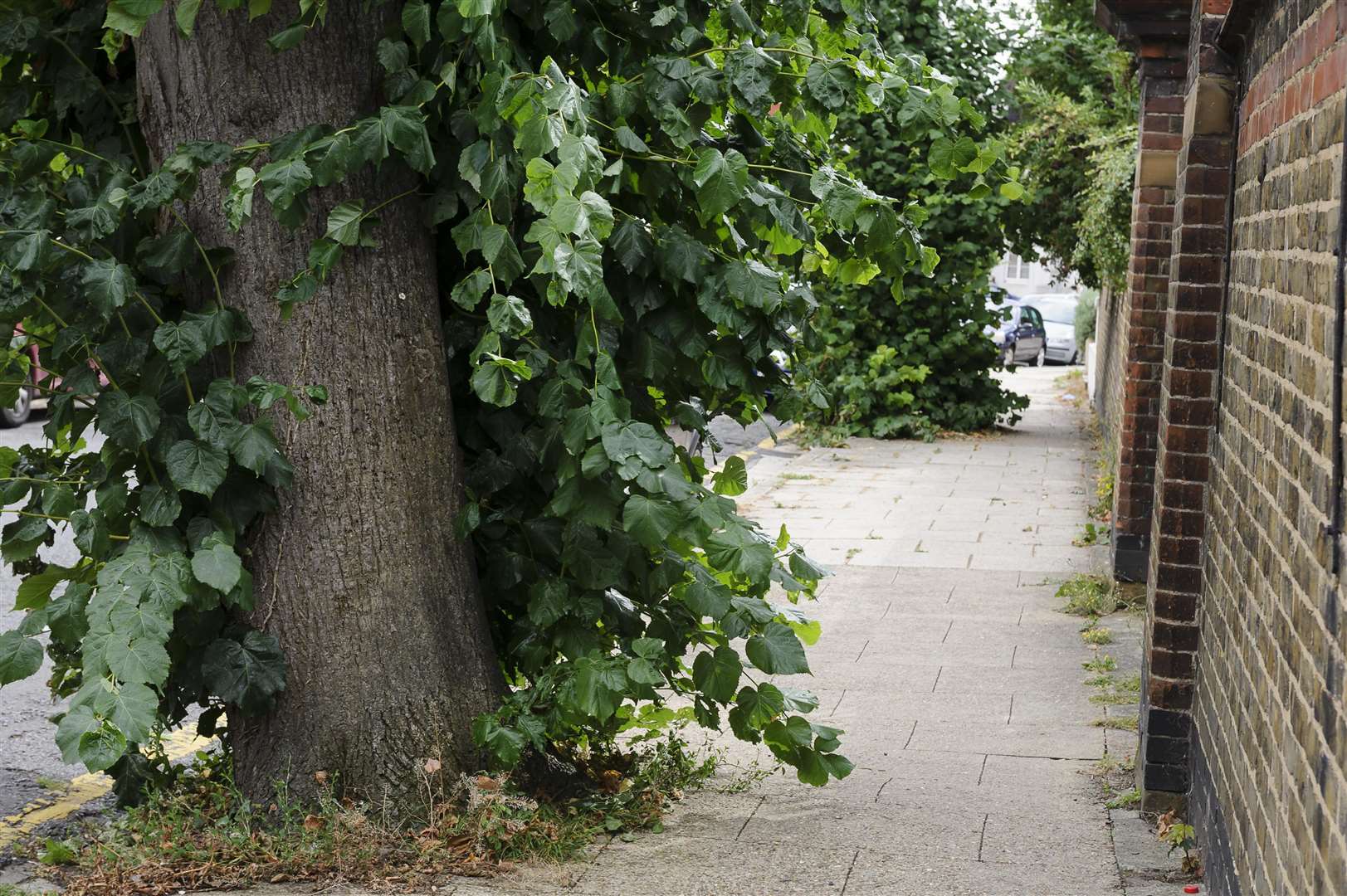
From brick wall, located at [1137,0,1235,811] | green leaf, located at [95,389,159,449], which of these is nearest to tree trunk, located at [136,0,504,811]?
green leaf, located at [95,389,159,449]

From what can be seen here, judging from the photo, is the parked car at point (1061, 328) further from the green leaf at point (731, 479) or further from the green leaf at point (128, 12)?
the green leaf at point (128, 12)

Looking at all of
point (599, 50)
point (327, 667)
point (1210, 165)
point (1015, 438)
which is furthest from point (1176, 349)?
point (1015, 438)

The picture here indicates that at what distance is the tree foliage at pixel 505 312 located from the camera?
4.07 meters

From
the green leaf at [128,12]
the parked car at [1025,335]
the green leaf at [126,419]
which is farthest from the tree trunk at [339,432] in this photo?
the parked car at [1025,335]

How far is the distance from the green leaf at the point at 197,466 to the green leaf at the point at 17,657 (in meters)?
0.60

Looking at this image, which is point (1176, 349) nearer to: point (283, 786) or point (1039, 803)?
point (1039, 803)

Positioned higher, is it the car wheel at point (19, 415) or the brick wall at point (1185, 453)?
the brick wall at point (1185, 453)

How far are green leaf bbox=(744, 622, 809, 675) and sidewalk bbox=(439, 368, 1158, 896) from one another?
679 millimetres

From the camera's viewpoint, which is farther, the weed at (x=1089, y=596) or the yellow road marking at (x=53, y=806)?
the weed at (x=1089, y=596)

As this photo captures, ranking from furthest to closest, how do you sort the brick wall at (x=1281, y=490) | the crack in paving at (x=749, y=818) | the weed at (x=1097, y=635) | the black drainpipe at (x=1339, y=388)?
the weed at (x=1097, y=635), the crack in paving at (x=749, y=818), the brick wall at (x=1281, y=490), the black drainpipe at (x=1339, y=388)

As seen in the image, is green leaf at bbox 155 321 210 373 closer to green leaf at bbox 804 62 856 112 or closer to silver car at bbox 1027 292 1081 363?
green leaf at bbox 804 62 856 112

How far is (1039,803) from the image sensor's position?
17.3ft

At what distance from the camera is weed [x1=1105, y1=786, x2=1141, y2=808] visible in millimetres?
5258

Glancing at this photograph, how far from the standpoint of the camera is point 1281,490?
3.31m
